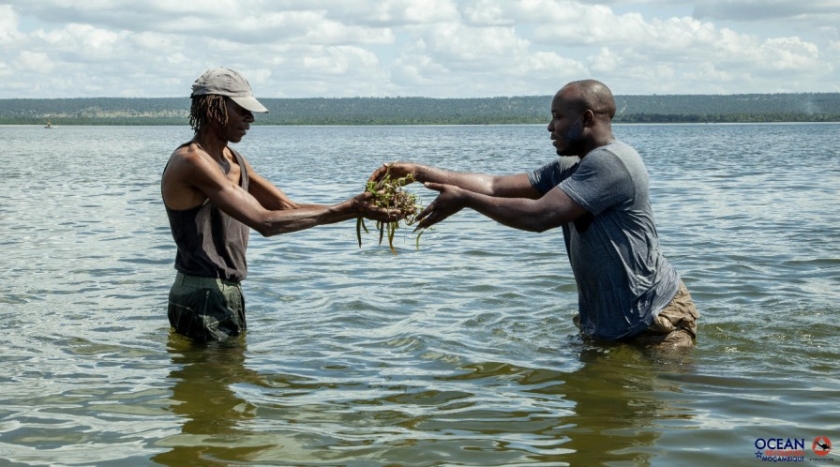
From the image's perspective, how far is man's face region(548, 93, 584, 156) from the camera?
23.1 ft

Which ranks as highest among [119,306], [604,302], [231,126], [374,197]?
[231,126]

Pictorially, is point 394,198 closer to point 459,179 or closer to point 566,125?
point 459,179

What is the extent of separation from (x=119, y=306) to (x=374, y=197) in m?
4.56

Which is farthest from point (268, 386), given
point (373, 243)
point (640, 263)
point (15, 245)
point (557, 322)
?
point (15, 245)

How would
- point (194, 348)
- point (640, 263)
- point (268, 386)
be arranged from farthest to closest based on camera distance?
point (194, 348) < point (268, 386) < point (640, 263)

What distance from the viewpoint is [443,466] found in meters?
5.77

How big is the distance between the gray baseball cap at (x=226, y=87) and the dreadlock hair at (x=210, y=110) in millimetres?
42

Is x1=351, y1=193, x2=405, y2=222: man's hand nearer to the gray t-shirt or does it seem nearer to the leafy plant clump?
the leafy plant clump

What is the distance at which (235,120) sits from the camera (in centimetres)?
731

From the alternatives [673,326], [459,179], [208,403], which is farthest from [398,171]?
[673,326]

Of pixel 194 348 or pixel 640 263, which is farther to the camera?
pixel 194 348

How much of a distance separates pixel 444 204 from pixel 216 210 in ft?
5.40

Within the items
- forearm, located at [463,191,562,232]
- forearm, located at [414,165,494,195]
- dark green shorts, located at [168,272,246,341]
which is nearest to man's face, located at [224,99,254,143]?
dark green shorts, located at [168,272,246,341]

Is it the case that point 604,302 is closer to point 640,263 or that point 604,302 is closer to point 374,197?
point 640,263
